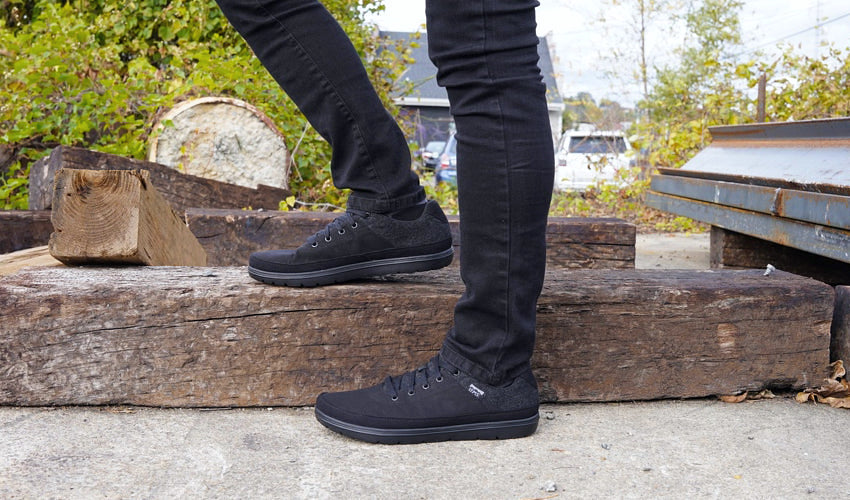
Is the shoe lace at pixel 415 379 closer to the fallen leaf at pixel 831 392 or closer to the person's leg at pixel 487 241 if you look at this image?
the person's leg at pixel 487 241

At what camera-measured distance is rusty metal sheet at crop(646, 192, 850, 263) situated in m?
2.24

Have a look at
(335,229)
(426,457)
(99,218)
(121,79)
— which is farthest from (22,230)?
(121,79)

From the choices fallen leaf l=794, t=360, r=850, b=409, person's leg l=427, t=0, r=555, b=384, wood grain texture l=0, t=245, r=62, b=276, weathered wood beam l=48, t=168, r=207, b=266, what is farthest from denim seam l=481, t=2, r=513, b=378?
wood grain texture l=0, t=245, r=62, b=276

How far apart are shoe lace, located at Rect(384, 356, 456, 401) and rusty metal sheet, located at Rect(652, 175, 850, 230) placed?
131cm

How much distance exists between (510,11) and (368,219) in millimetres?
586

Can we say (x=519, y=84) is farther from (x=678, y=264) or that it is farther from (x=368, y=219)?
(x=678, y=264)

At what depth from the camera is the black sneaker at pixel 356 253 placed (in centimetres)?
171

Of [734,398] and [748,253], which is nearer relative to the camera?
[734,398]

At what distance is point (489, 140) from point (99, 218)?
1.03 meters

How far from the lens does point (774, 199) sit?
8.73ft

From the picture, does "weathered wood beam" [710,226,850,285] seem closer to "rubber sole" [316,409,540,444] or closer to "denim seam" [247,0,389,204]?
"rubber sole" [316,409,540,444]

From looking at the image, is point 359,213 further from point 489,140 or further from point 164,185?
point 164,185

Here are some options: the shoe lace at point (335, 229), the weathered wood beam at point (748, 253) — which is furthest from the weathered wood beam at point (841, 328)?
the weathered wood beam at point (748, 253)

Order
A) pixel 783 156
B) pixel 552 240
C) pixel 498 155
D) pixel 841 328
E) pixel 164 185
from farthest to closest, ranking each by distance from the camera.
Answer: pixel 164 185 < pixel 783 156 < pixel 552 240 < pixel 841 328 < pixel 498 155
